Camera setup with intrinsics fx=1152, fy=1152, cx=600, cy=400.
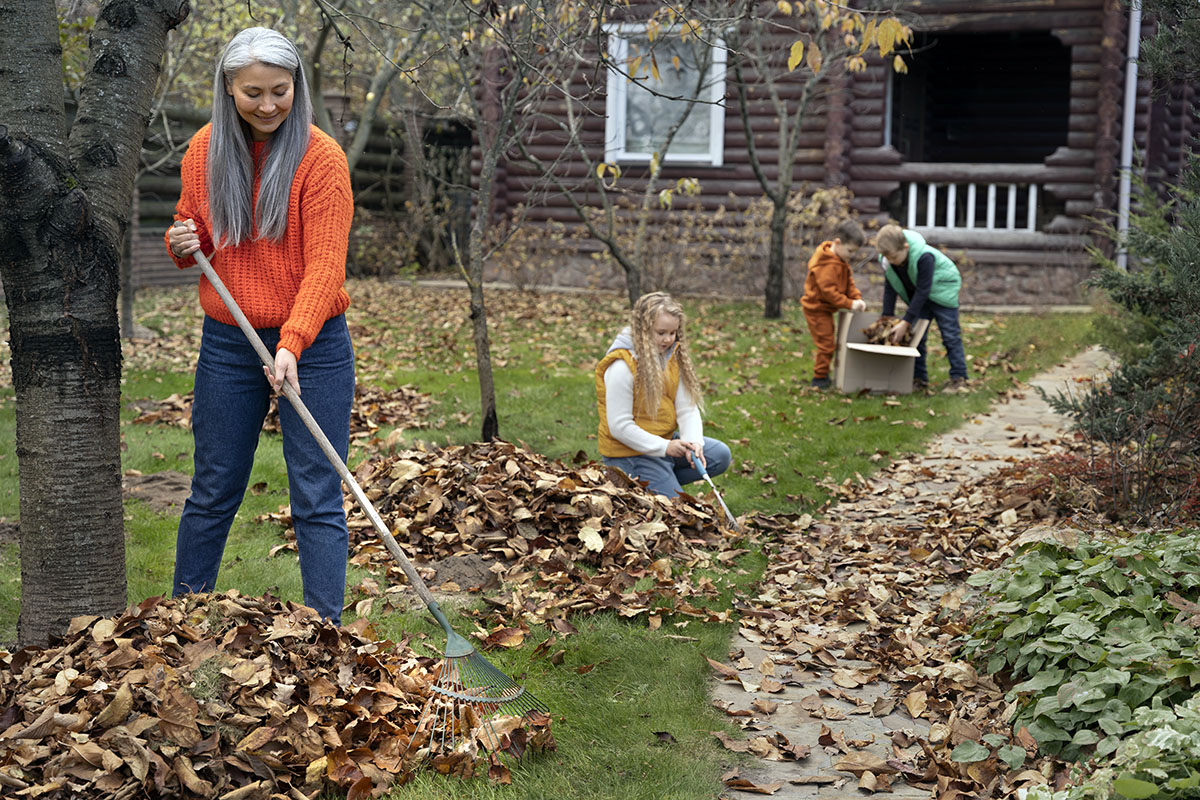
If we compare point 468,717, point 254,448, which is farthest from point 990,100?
point 468,717

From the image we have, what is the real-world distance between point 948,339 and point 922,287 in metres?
0.58

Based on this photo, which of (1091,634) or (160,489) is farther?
(160,489)

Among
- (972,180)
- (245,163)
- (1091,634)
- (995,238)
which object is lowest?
(1091,634)

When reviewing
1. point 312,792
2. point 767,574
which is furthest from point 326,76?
point 312,792

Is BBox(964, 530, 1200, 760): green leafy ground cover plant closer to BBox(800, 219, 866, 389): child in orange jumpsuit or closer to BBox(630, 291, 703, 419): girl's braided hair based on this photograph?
BBox(630, 291, 703, 419): girl's braided hair

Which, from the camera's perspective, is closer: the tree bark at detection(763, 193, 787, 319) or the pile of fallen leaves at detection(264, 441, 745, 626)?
the pile of fallen leaves at detection(264, 441, 745, 626)

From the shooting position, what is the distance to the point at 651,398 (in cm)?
544

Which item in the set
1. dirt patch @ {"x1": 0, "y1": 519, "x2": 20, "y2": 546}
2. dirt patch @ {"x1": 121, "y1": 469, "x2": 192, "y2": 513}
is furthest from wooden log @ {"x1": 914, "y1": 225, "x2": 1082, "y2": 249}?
dirt patch @ {"x1": 0, "y1": 519, "x2": 20, "y2": 546}

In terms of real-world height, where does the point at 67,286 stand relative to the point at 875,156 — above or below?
below

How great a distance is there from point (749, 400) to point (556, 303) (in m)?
5.15

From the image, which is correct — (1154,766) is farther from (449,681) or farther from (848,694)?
(449,681)

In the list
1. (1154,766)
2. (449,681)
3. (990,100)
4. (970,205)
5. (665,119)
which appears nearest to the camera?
(1154,766)

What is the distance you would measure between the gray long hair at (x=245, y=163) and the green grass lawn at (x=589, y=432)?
150 cm

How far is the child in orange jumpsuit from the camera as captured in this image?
880 cm
